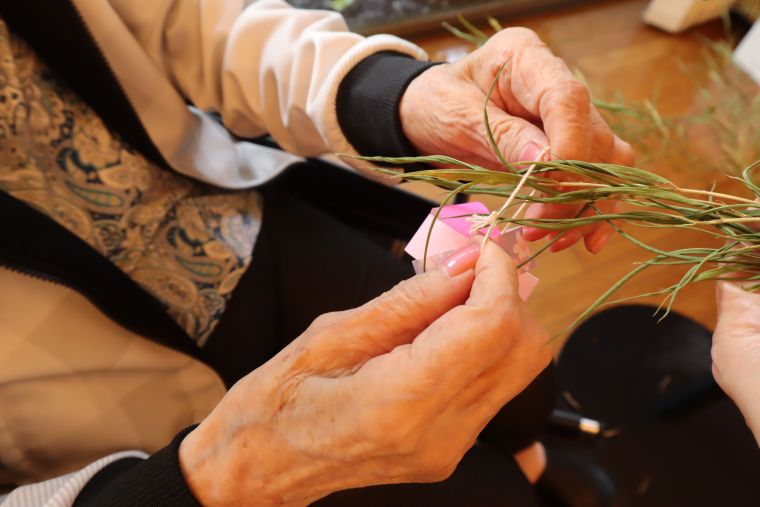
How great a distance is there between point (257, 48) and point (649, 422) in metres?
1.03

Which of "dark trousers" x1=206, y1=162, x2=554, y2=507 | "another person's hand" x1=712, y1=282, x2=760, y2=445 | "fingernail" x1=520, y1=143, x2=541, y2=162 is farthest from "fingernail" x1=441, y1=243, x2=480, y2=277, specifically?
"dark trousers" x1=206, y1=162, x2=554, y2=507

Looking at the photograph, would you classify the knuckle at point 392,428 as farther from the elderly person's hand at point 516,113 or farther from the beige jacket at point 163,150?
the beige jacket at point 163,150

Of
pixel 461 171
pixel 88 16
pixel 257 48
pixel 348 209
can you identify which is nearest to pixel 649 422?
pixel 348 209

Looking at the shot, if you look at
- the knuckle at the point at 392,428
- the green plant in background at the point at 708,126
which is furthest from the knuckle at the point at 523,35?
the green plant in background at the point at 708,126

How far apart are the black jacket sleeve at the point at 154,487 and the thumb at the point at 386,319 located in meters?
0.17

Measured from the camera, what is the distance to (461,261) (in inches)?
17.1

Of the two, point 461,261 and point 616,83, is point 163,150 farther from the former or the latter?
point 616,83

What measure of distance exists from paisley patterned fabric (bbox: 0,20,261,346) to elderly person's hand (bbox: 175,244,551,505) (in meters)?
0.30

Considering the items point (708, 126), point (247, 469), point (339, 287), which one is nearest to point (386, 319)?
point (247, 469)

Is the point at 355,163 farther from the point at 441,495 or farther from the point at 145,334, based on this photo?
→ the point at 441,495

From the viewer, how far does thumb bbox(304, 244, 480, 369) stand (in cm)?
41

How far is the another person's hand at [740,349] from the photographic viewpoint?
0.41 meters

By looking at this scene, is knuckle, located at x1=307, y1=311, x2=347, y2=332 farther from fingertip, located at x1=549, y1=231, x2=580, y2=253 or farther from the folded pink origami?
fingertip, located at x1=549, y1=231, x2=580, y2=253

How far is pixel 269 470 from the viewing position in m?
0.42
